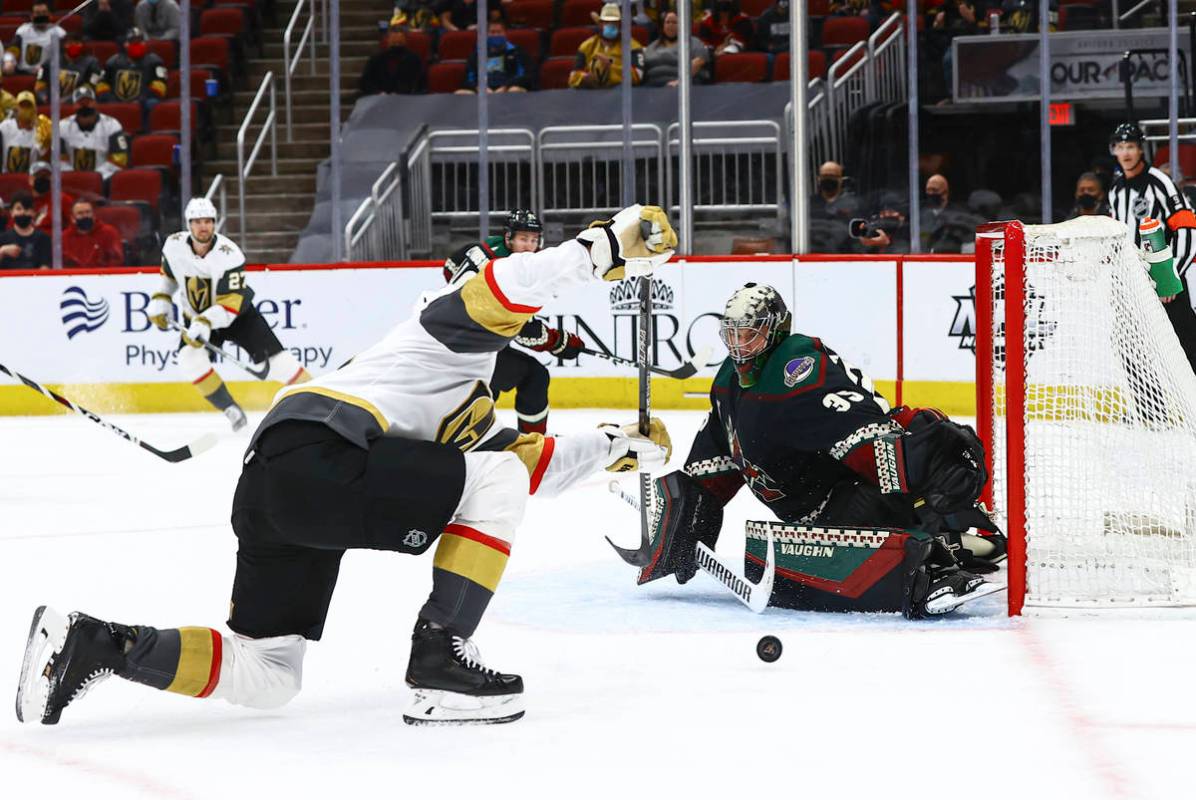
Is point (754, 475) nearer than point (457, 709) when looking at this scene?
No

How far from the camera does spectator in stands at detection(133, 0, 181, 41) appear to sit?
11.1 metres

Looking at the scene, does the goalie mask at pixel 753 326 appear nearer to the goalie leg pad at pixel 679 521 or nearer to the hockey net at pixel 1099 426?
the goalie leg pad at pixel 679 521

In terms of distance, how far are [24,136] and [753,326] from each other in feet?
24.5

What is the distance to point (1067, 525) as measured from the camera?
3.65m

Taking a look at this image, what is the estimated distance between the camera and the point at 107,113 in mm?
10562

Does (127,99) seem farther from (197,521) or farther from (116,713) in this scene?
(116,713)

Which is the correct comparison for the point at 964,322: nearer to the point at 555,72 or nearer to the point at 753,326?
the point at 555,72

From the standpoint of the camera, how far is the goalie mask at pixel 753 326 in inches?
136

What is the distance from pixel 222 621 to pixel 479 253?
2115 mm

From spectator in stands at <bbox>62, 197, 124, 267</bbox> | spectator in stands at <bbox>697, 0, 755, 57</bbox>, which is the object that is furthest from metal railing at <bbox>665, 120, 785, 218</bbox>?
spectator in stands at <bbox>62, 197, 124, 267</bbox>

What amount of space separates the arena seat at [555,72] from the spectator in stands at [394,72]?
822 millimetres

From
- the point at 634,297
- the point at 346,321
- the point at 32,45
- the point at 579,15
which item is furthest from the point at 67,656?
the point at 32,45

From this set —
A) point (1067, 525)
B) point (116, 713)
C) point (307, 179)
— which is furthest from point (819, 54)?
point (116, 713)

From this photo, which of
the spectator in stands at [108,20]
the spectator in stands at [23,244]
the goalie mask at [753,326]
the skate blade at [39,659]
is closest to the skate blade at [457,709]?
the skate blade at [39,659]
